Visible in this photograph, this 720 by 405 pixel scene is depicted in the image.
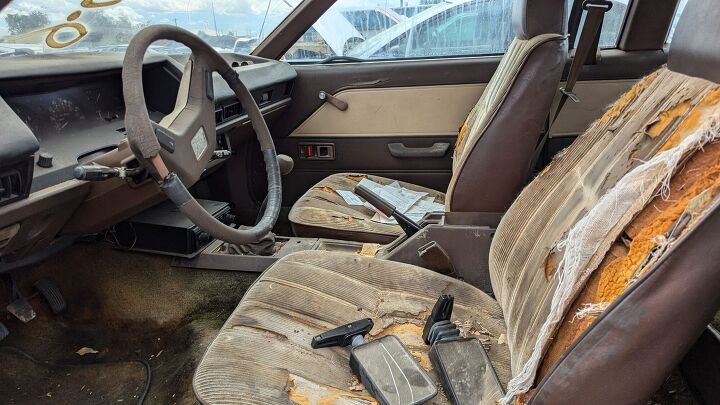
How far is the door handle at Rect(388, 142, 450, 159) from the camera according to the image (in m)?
2.21

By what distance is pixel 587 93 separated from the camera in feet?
6.82

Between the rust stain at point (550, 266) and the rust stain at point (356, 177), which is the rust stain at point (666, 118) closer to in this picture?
the rust stain at point (550, 266)

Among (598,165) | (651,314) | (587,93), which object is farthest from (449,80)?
(651,314)

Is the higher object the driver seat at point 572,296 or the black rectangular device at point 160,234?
the driver seat at point 572,296

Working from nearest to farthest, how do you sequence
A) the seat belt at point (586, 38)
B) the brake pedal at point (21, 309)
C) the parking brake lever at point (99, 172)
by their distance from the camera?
1. the parking brake lever at point (99, 172)
2. the seat belt at point (586, 38)
3. the brake pedal at point (21, 309)

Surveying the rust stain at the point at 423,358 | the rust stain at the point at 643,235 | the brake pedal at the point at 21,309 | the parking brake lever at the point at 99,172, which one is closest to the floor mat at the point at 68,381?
the brake pedal at the point at 21,309

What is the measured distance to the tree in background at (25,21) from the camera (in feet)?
5.01

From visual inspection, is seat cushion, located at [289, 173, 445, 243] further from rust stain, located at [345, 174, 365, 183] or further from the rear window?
the rear window

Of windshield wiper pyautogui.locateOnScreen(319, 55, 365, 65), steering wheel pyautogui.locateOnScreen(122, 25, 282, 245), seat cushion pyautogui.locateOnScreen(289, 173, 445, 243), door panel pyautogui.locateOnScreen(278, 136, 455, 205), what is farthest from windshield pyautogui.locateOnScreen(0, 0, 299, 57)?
seat cushion pyautogui.locateOnScreen(289, 173, 445, 243)

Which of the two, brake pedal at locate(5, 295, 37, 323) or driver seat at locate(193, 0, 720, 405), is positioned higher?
driver seat at locate(193, 0, 720, 405)

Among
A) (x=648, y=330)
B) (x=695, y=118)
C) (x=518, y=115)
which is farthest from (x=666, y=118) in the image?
(x=518, y=115)

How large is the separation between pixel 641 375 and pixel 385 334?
55cm

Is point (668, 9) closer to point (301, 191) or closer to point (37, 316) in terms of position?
point (301, 191)

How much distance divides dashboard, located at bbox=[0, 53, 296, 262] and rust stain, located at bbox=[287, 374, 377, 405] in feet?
1.91
